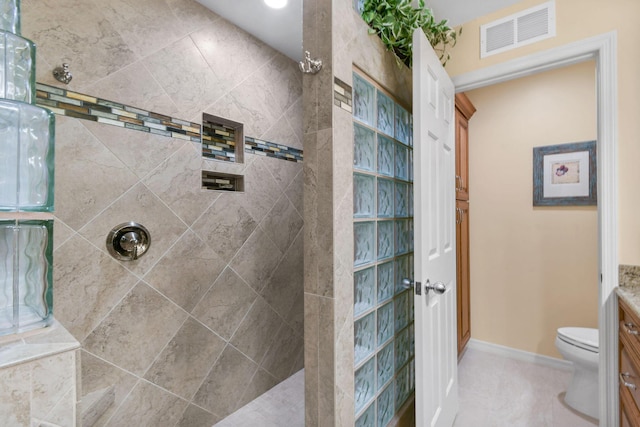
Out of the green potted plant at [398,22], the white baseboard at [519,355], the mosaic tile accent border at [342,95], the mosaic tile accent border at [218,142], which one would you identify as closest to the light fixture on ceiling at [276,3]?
the green potted plant at [398,22]

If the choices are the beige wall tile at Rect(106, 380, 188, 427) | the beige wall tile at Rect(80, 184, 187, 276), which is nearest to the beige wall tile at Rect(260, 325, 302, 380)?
the beige wall tile at Rect(106, 380, 188, 427)

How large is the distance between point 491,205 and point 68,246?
10.1ft

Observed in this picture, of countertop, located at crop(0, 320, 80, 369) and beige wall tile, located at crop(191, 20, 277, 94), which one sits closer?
countertop, located at crop(0, 320, 80, 369)

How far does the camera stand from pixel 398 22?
1.46 m

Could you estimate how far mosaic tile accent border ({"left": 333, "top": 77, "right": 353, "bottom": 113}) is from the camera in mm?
1105

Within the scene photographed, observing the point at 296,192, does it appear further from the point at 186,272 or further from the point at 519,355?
the point at 519,355

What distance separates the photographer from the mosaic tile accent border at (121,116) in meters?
1.34

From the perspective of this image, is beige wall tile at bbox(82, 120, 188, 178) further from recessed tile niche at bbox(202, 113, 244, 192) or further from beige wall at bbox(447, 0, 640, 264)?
beige wall at bbox(447, 0, 640, 264)

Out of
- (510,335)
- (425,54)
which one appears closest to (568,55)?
(425,54)

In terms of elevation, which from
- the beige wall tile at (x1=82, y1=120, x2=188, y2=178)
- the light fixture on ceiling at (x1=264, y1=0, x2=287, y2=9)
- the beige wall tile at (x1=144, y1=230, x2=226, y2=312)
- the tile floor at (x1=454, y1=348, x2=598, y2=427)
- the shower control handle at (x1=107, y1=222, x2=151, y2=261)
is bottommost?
the tile floor at (x1=454, y1=348, x2=598, y2=427)

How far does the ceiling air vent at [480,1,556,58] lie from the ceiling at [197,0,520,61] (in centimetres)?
9

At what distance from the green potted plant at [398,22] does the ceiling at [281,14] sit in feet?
0.58

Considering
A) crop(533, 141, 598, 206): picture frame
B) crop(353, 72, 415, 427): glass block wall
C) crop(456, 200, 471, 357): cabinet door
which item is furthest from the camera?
crop(456, 200, 471, 357): cabinet door

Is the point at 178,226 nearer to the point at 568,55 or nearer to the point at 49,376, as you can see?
the point at 49,376
